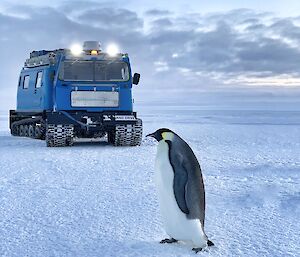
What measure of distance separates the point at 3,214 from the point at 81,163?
4.07 m

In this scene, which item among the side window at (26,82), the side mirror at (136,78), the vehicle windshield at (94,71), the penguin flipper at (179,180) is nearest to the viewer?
the penguin flipper at (179,180)

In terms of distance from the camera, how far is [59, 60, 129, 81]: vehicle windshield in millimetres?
12375

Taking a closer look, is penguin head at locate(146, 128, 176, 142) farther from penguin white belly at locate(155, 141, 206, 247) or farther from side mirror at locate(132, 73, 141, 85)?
side mirror at locate(132, 73, 141, 85)

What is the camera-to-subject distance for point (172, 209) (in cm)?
387

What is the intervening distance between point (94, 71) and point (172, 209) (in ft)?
29.6

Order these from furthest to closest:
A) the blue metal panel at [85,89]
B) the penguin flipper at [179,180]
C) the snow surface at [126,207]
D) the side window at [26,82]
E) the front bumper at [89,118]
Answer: the side window at [26,82]
the blue metal panel at [85,89]
the front bumper at [89,118]
the snow surface at [126,207]
the penguin flipper at [179,180]

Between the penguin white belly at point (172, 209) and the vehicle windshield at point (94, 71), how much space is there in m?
8.82

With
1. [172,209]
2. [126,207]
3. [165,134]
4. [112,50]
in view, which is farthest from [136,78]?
[172,209]

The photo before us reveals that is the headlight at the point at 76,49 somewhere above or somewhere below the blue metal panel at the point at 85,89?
above

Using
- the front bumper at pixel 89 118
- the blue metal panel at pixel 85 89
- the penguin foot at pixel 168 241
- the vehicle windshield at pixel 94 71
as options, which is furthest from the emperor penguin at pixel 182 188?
the vehicle windshield at pixel 94 71

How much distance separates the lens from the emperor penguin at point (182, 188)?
3795 mm

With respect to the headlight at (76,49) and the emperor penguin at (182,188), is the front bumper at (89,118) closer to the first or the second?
the headlight at (76,49)

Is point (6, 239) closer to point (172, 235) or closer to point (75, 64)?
point (172, 235)

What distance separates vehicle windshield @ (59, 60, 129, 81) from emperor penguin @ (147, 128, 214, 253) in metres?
8.79
